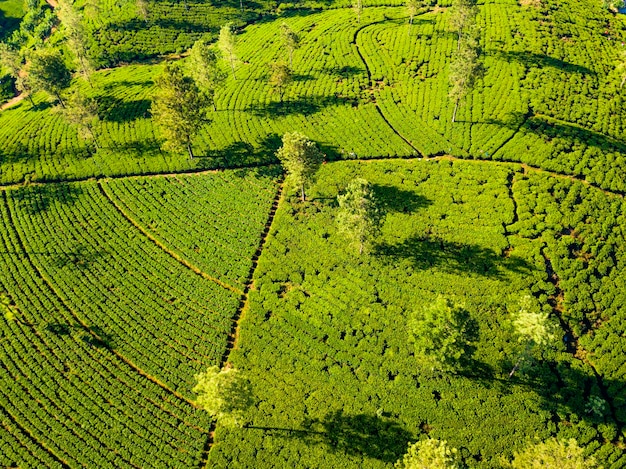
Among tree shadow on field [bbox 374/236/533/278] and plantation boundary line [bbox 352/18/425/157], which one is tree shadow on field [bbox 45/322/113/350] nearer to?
tree shadow on field [bbox 374/236/533/278]

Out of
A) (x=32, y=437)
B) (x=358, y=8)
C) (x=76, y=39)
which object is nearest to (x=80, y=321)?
(x=32, y=437)

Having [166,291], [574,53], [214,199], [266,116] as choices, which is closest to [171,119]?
[214,199]

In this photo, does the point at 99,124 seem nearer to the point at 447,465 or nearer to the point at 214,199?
the point at 214,199

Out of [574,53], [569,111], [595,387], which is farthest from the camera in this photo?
[574,53]

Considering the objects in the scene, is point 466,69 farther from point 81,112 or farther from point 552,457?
point 81,112

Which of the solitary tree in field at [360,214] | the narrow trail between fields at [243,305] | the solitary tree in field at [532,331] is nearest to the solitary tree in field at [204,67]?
the narrow trail between fields at [243,305]

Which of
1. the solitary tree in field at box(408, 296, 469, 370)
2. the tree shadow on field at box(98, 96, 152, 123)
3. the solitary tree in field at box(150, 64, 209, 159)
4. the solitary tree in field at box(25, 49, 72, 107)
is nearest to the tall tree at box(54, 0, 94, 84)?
the solitary tree in field at box(25, 49, 72, 107)
